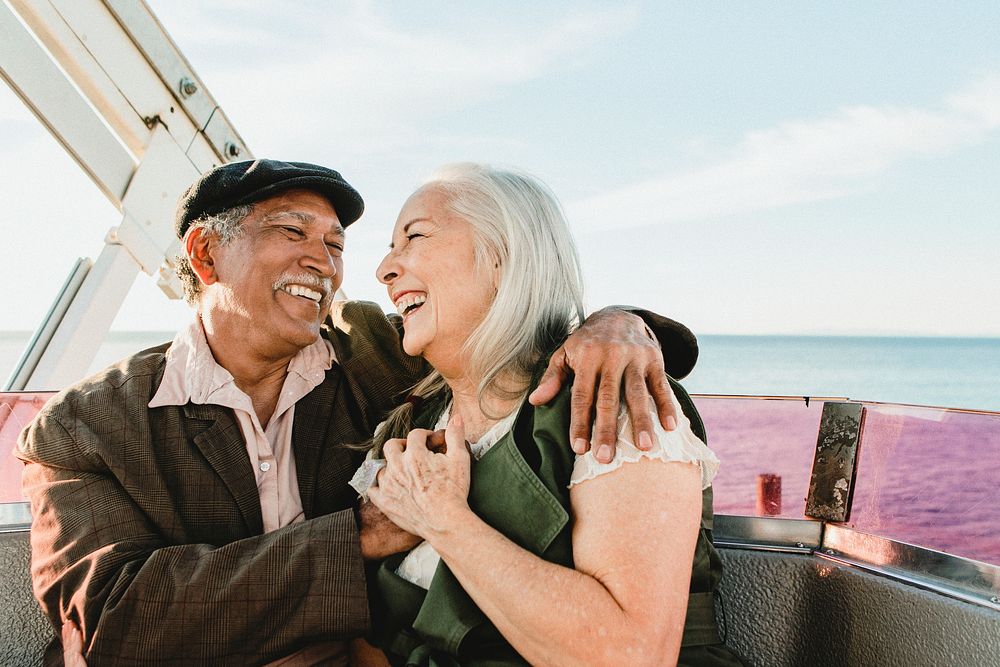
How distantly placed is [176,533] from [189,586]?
0.23 meters

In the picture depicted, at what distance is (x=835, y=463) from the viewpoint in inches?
76.3

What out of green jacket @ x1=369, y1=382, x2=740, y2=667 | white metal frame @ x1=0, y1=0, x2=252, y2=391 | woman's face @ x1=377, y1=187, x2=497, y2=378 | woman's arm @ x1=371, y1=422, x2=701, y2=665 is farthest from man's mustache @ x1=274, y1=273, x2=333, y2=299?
white metal frame @ x1=0, y1=0, x2=252, y2=391

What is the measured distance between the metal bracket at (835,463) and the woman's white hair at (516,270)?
2.47 ft

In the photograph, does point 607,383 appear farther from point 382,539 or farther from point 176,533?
point 176,533

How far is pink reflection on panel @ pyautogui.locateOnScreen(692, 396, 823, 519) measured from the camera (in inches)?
78.3

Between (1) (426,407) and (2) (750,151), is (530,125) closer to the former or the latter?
(2) (750,151)

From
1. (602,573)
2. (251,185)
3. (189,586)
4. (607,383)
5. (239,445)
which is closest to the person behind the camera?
(602,573)

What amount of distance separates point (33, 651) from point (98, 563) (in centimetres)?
53

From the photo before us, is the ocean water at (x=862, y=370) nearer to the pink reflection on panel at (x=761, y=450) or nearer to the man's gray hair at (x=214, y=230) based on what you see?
the pink reflection on panel at (x=761, y=450)

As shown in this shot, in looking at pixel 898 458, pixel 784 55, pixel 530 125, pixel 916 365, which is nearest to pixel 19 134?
pixel 898 458

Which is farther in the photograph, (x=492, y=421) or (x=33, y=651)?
(x=33, y=651)

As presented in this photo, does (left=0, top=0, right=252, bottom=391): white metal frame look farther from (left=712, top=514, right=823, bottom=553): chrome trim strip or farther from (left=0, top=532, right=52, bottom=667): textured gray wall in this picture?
(left=712, top=514, right=823, bottom=553): chrome trim strip

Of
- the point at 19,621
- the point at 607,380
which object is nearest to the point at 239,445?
the point at 19,621

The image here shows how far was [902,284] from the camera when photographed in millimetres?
52312
